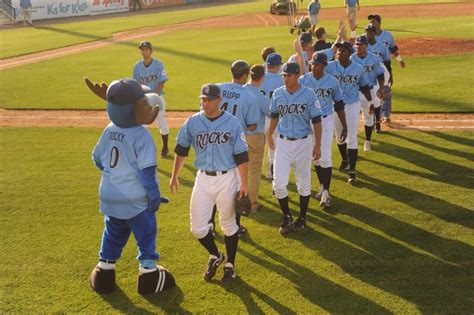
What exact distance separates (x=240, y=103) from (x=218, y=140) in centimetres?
126

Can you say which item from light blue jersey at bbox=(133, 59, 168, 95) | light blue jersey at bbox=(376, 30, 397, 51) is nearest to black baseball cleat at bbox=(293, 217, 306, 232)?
light blue jersey at bbox=(133, 59, 168, 95)

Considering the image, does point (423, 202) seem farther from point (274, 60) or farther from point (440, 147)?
point (274, 60)

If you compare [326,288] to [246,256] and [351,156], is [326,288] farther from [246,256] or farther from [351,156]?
[351,156]

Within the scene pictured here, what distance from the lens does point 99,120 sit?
519 inches

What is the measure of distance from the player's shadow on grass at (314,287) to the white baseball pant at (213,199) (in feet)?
2.58

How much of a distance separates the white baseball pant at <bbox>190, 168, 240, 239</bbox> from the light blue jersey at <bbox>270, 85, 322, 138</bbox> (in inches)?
54.7

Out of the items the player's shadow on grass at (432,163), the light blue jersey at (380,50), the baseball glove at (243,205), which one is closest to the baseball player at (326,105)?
the player's shadow on grass at (432,163)

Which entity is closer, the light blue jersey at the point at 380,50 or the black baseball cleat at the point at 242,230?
the black baseball cleat at the point at 242,230

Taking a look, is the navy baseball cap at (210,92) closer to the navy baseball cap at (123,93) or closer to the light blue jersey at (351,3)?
the navy baseball cap at (123,93)

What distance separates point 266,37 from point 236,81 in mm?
20048

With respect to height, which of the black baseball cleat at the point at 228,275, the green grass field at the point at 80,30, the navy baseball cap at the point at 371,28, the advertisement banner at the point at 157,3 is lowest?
the black baseball cleat at the point at 228,275

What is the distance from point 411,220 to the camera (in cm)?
710

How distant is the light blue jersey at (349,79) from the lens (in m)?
8.30

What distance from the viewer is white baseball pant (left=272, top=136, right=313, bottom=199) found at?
265 inches
